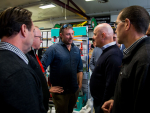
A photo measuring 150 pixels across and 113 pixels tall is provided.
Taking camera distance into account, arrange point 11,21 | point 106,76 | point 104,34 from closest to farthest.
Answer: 1. point 11,21
2. point 106,76
3. point 104,34

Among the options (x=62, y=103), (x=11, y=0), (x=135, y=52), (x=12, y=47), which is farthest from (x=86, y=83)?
(x=11, y=0)

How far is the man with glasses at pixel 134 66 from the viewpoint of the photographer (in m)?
0.76

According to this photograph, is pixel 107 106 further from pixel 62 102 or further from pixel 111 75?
pixel 62 102

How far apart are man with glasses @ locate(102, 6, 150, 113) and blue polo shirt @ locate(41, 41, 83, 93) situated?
4.11 feet

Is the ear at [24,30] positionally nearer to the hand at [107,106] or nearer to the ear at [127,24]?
the ear at [127,24]

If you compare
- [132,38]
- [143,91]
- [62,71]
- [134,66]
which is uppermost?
[132,38]

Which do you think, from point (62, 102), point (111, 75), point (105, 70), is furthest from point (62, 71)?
point (111, 75)

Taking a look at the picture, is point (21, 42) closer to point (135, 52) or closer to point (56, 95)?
point (135, 52)

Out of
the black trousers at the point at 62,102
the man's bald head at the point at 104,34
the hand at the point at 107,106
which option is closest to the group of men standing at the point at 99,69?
the hand at the point at 107,106

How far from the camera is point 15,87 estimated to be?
66cm

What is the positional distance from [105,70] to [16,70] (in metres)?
1.20

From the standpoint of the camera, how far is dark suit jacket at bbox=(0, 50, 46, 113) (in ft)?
2.11

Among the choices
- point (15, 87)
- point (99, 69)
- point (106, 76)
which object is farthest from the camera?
point (99, 69)

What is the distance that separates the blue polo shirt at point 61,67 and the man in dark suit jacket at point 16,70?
1.27 metres
